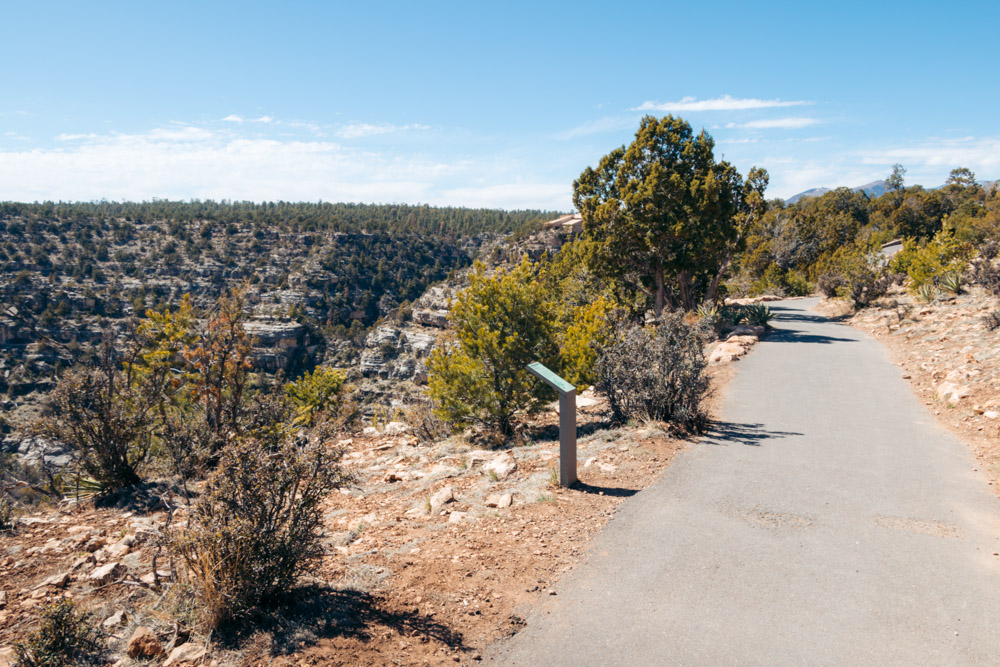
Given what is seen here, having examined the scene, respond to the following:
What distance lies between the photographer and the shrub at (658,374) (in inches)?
321

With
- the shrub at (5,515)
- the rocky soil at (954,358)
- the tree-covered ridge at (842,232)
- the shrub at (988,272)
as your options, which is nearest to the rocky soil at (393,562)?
the shrub at (5,515)

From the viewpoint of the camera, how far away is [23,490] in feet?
23.0

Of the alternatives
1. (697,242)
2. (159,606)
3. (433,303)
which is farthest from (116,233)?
(159,606)

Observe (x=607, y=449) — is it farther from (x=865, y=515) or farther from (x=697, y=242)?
(x=697, y=242)

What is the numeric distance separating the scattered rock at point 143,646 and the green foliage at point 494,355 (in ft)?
19.7

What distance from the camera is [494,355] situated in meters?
9.09

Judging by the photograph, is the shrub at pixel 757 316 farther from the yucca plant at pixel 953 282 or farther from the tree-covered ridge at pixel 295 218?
the tree-covered ridge at pixel 295 218

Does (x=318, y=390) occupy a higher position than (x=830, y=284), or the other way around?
(x=830, y=284)

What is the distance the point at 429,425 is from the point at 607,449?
4.14 meters

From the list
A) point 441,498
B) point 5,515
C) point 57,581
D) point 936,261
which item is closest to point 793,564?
point 441,498

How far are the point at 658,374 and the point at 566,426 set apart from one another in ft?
8.58

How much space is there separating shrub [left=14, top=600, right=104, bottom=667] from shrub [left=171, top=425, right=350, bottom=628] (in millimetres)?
596

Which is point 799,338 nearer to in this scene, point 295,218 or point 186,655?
point 186,655

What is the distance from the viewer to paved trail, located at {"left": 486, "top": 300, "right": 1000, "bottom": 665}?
3615 millimetres
